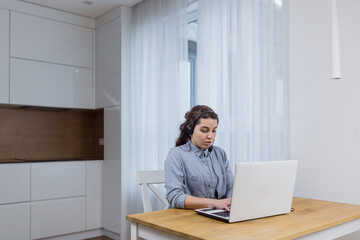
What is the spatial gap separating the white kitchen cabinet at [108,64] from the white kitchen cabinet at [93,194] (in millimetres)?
720

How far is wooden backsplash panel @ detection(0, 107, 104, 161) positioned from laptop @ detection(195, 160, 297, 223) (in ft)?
9.71

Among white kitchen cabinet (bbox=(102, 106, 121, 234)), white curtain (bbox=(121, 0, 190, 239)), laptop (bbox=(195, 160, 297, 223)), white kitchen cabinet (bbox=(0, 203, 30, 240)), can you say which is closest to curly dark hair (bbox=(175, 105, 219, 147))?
laptop (bbox=(195, 160, 297, 223))

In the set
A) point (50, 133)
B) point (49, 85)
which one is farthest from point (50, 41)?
point (50, 133)

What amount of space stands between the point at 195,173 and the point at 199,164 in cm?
6

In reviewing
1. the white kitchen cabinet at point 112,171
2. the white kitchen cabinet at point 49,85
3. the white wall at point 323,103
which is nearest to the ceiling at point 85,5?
the white kitchen cabinet at point 49,85

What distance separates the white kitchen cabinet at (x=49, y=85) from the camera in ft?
12.3

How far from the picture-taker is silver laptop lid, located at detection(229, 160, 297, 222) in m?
1.50

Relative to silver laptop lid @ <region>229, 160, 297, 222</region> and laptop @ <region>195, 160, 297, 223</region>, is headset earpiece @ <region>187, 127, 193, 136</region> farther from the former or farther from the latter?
silver laptop lid @ <region>229, 160, 297, 222</region>

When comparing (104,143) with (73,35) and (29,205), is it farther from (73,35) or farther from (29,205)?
(73,35)

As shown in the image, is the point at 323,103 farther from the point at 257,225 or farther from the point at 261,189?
the point at 257,225

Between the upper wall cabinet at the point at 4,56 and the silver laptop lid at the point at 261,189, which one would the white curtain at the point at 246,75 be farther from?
the upper wall cabinet at the point at 4,56

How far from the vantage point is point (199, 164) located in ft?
7.09

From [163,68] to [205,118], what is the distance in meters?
1.52

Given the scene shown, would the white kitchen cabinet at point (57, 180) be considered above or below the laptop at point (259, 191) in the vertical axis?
below
